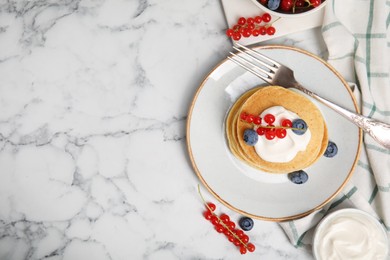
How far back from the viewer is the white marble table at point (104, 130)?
4.47ft

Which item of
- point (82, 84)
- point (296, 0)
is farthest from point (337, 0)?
point (82, 84)

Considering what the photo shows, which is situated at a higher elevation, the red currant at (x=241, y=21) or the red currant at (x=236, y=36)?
the red currant at (x=241, y=21)

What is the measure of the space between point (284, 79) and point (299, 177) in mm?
246

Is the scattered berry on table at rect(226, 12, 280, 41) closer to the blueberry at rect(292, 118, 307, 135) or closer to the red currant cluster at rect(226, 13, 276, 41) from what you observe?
the red currant cluster at rect(226, 13, 276, 41)

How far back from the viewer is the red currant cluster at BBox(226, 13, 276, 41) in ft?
4.29

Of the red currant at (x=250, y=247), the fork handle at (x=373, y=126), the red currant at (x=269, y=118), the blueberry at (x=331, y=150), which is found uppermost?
the red currant at (x=269, y=118)

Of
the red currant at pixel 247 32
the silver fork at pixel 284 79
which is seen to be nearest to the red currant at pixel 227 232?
the silver fork at pixel 284 79

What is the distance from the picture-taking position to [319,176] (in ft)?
4.34

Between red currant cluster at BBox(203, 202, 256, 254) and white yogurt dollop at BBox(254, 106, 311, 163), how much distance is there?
0.72 ft

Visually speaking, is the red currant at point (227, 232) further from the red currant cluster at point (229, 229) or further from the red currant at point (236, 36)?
the red currant at point (236, 36)

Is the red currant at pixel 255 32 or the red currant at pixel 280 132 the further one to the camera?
the red currant at pixel 255 32

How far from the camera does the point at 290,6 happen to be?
128cm

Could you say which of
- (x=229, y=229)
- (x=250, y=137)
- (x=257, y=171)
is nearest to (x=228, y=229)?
(x=229, y=229)

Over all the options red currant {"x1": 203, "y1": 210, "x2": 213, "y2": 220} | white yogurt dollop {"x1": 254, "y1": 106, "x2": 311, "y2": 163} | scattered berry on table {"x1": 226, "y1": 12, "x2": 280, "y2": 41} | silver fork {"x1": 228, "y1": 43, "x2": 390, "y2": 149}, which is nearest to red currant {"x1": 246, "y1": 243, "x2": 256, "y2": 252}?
red currant {"x1": 203, "y1": 210, "x2": 213, "y2": 220}
